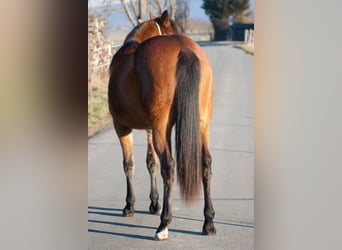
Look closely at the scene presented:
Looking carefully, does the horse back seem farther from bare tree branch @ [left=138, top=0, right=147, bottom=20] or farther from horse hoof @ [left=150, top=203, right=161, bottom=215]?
horse hoof @ [left=150, top=203, right=161, bottom=215]

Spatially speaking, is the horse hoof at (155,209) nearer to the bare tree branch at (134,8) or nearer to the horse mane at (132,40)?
the horse mane at (132,40)

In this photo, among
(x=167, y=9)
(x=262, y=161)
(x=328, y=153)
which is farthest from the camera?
(x=167, y=9)

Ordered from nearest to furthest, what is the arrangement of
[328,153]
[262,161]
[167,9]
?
[328,153] → [262,161] → [167,9]

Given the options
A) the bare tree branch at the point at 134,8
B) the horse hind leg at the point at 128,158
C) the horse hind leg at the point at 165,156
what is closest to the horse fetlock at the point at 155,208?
the horse hind leg at the point at 128,158

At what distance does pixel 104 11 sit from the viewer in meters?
4.66

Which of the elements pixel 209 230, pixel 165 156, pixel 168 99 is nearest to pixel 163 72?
pixel 168 99

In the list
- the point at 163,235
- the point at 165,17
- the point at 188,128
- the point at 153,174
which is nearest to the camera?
the point at 188,128

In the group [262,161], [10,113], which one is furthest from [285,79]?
[10,113]

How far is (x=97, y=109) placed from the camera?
15.3 feet

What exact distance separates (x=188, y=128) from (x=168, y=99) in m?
0.20

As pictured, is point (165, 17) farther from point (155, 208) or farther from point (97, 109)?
point (155, 208)

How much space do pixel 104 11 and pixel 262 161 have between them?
4.29ft

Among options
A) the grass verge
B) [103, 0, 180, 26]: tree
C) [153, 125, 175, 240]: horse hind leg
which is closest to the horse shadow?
[153, 125, 175, 240]: horse hind leg

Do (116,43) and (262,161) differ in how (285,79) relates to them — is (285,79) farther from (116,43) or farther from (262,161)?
(116,43)
